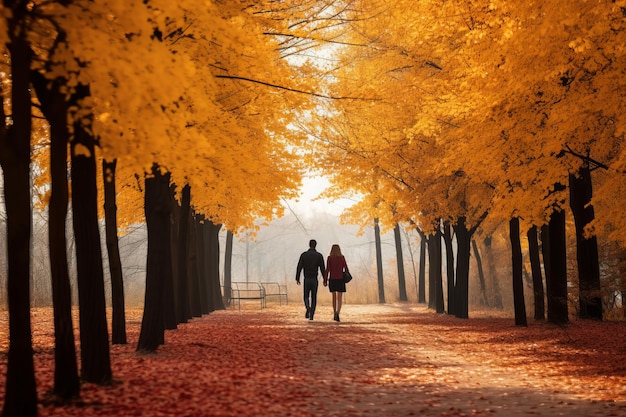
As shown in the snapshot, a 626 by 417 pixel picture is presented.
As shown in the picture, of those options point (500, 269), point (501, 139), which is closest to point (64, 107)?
point (501, 139)

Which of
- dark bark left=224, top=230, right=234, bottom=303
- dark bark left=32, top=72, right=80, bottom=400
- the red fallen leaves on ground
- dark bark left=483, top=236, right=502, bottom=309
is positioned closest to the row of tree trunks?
the red fallen leaves on ground

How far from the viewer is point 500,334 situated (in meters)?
18.2

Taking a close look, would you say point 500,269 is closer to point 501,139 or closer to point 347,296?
point 347,296

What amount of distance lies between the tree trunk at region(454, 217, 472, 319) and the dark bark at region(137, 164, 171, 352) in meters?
13.7

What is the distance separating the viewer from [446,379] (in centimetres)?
1052

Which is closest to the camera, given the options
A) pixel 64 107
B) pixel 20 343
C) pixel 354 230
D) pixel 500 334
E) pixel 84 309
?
pixel 20 343

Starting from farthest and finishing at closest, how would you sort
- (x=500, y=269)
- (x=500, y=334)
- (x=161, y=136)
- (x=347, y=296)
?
1. (x=347, y=296)
2. (x=500, y=269)
3. (x=500, y=334)
4. (x=161, y=136)

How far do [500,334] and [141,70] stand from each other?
13.1m

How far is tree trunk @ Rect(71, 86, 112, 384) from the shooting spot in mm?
9188

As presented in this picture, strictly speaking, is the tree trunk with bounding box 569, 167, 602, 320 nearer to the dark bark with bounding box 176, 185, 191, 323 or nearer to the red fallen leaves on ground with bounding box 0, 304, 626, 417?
the red fallen leaves on ground with bounding box 0, 304, 626, 417

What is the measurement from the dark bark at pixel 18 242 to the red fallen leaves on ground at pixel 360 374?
0.84m

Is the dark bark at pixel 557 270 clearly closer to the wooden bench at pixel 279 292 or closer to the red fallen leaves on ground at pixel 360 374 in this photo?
the red fallen leaves on ground at pixel 360 374

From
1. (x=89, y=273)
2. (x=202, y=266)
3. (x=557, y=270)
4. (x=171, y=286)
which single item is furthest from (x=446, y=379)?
(x=202, y=266)

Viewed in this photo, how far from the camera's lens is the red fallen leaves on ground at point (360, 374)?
26.5ft
